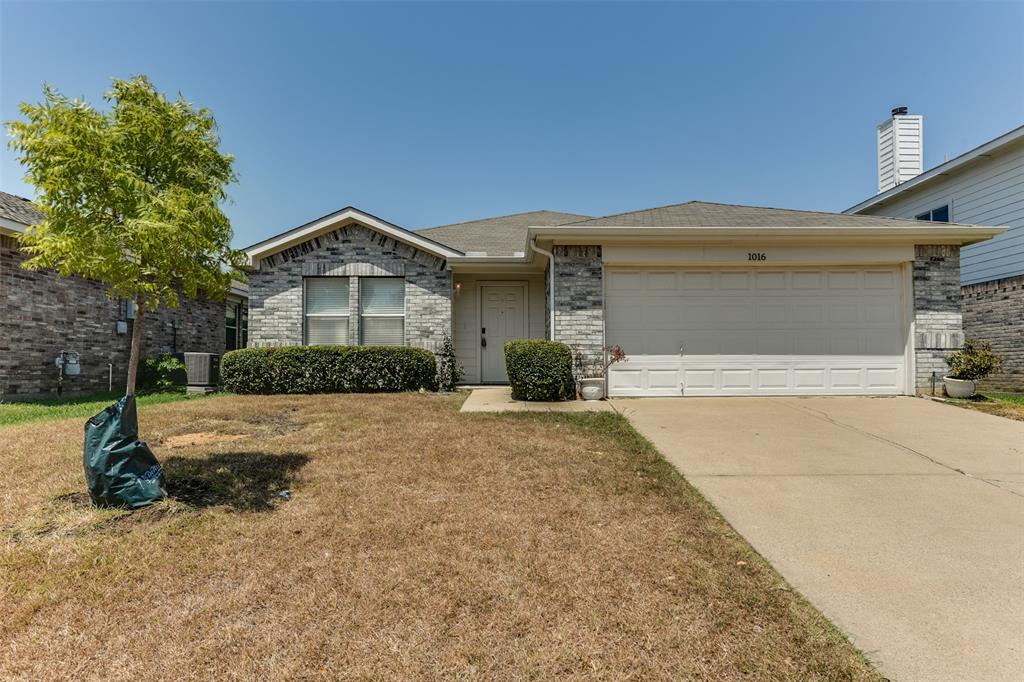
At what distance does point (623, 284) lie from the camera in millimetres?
8633

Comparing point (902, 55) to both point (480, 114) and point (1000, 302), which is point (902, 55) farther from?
point (480, 114)

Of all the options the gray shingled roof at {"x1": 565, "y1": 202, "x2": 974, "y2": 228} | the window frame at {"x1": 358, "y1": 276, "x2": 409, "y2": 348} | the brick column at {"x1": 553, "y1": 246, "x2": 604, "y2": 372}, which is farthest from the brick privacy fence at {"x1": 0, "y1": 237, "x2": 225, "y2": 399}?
the gray shingled roof at {"x1": 565, "y1": 202, "x2": 974, "y2": 228}

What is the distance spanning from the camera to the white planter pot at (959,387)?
7.98 metres

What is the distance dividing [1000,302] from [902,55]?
5851 mm

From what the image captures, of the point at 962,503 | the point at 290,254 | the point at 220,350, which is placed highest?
the point at 290,254

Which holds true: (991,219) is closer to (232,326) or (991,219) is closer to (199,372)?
(199,372)

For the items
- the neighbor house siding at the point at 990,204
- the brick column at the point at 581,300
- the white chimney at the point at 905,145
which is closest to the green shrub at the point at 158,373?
the brick column at the point at 581,300

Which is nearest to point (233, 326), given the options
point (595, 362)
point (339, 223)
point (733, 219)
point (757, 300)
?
point (339, 223)

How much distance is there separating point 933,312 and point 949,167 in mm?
5421

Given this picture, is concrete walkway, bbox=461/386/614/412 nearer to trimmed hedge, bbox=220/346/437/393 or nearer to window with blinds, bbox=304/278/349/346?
trimmed hedge, bbox=220/346/437/393

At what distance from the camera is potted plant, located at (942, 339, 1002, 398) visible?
785 cm

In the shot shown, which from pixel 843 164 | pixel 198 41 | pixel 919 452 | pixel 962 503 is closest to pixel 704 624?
pixel 962 503

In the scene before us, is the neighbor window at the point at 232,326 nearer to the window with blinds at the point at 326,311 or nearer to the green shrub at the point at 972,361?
the window with blinds at the point at 326,311

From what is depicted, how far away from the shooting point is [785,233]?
26.6ft
